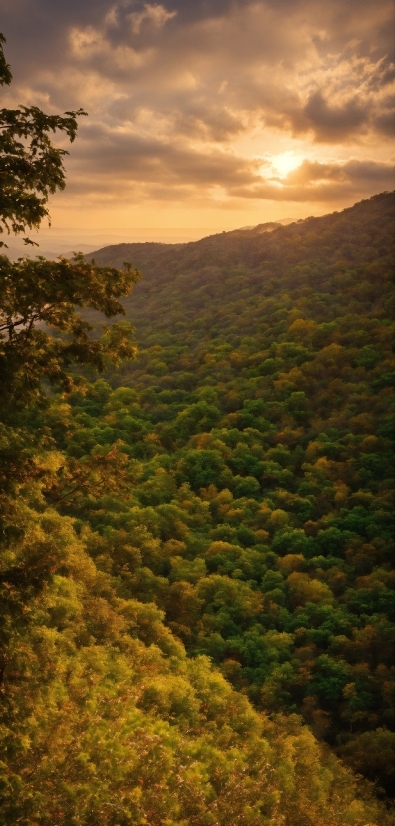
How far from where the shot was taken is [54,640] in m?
21.0

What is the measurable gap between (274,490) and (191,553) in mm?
12805

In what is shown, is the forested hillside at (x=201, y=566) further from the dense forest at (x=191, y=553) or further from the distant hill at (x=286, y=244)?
the distant hill at (x=286, y=244)

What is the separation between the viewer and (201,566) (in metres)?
39.5

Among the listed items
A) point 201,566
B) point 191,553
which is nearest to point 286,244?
point 191,553

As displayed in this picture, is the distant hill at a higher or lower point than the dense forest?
higher

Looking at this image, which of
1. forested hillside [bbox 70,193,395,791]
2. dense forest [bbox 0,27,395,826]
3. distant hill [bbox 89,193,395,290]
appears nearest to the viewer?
dense forest [bbox 0,27,395,826]

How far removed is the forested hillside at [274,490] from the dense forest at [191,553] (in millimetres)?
178

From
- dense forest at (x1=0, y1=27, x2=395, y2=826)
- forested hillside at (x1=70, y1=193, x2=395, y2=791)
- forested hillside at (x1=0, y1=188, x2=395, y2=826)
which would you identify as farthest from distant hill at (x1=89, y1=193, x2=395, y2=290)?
dense forest at (x1=0, y1=27, x2=395, y2=826)

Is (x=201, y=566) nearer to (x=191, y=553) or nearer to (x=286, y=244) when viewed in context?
(x=191, y=553)

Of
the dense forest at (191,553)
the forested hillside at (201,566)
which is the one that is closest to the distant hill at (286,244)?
the forested hillside at (201,566)

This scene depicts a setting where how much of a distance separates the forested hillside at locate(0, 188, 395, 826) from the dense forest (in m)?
0.10

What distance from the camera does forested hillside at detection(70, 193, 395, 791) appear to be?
35.1m

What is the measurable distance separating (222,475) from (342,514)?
10635mm

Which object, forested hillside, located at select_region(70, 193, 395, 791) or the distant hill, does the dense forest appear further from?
the distant hill
